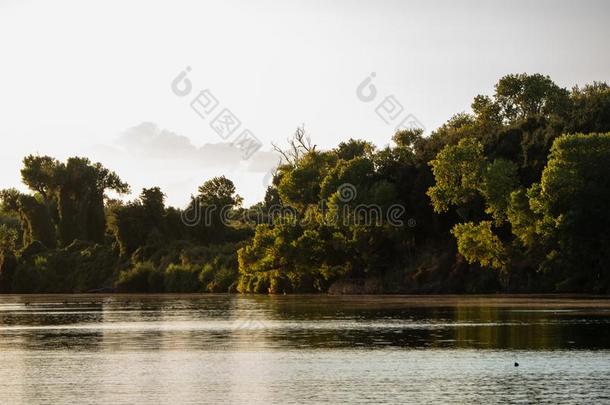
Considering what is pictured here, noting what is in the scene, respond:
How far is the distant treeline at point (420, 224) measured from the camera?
343ft

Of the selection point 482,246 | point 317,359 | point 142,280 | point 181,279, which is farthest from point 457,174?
point 317,359

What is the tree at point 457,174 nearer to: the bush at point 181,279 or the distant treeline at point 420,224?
the distant treeline at point 420,224

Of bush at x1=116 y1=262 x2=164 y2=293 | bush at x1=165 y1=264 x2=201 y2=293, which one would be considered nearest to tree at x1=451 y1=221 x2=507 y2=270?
bush at x1=165 y1=264 x2=201 y2=293

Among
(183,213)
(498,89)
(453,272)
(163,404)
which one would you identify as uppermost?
(498,89)

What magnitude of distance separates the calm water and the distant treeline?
3136 cm

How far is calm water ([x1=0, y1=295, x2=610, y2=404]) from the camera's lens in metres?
34.6

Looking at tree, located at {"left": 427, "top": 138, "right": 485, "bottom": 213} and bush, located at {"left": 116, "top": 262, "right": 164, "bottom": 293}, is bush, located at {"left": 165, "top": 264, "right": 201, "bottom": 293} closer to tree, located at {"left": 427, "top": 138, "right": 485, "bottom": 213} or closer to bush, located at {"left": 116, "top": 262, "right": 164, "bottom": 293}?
bush, located at {"left": 116, "top": 262, "right": 164, "bottom": 293}

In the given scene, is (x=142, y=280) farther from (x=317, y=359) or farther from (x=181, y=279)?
(x=317, y=359)

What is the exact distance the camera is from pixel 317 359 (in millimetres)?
45250

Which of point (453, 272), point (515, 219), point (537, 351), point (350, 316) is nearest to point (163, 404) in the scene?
point (537, 351)

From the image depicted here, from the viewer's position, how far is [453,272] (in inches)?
4887

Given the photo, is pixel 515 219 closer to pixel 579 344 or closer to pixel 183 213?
pixel 579 344

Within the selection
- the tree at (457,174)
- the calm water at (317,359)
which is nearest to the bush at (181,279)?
the tree at (457,174)

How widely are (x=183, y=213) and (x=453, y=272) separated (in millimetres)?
75243
